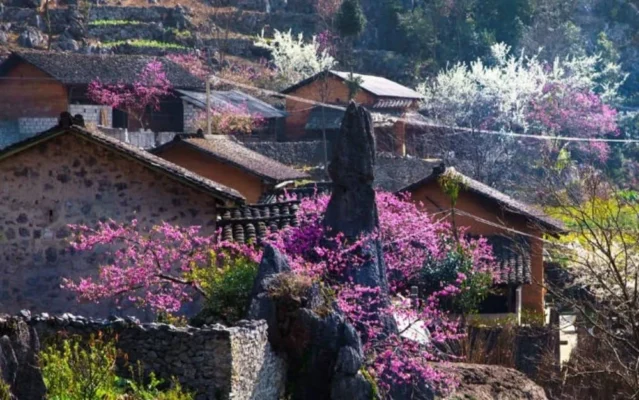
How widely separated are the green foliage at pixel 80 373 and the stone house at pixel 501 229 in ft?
57.7

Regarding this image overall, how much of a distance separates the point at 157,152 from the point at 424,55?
5514 cm

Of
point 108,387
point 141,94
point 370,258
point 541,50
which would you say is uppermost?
point 541,50

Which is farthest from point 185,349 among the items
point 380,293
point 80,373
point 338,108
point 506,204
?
point 338,108

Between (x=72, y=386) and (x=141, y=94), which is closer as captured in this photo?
(x=72, y=386)

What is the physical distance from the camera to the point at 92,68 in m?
57.7

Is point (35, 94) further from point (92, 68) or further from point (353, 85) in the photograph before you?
point (353, 85)

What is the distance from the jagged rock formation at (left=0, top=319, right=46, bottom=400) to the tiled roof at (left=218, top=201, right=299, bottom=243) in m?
9.43

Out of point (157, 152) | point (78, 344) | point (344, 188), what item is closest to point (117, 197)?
point (344, 188)

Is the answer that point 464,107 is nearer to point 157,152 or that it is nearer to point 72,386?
point 157,152

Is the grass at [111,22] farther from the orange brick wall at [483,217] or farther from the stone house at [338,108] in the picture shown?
the orange brick wall at [483,217]

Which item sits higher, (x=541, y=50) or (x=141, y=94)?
(x=541, y=50)

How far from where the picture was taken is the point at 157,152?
3288cm

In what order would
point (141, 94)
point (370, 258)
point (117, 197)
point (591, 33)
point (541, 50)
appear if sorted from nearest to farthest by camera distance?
point (370, 258)
point (117, 197)
point (141, 94)
point (541, 50)
point (591, 33)

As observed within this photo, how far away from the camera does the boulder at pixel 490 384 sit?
20344 millimetres
